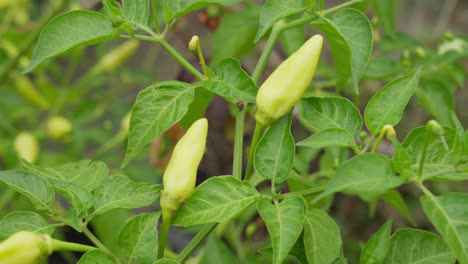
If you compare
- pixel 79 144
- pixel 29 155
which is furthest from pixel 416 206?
pixel 29 155

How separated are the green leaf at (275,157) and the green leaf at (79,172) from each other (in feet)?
0.52

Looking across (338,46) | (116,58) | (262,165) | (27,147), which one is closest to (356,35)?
(338,46)

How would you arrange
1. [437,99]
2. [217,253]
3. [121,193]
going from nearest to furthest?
[121,193]
[217,253]
[437,99]

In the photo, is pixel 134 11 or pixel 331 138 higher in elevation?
pixel 134 11

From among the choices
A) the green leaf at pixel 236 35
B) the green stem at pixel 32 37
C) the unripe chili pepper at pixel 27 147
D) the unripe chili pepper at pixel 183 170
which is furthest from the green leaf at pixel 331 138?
the green stem at pixel 32 37

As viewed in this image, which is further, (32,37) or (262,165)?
(32,37)

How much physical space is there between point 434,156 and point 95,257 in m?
0.30

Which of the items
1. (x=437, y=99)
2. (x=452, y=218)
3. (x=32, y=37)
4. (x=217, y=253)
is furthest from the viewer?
(x=32, y=37)

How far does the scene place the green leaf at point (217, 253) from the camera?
0.77 m

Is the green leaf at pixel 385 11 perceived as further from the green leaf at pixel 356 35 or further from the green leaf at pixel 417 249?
the green leaf at pixel 417 249

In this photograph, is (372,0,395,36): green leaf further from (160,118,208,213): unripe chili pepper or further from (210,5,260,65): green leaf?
(160,118,208,213): unripe chili pepper

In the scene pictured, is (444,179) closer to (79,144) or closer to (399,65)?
(399,65)

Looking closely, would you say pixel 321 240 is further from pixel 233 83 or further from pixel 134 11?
pixel 134 11

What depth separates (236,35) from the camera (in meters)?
1.12
